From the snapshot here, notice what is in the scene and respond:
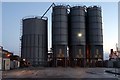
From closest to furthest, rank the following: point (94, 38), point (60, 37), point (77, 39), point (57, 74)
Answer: point (57, 74) < point (60, 37) < point (77, 39) < point (94, 38)

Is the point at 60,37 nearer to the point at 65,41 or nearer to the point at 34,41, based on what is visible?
the point at 65,41

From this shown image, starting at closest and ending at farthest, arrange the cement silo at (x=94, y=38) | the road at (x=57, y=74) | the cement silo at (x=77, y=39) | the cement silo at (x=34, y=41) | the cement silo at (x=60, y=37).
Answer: the road at (x=57, y=74) → the cement silo at (x=60, y=37) → the cement silo at (x=77, y=39) → the cement silo at (x=34, y=41) → the cement silo at (x=94, y=38)

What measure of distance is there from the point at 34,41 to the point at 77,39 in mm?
12531

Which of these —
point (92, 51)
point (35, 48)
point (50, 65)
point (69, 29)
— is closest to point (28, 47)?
point (35, 48)

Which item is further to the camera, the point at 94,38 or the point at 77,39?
the point at 94,38

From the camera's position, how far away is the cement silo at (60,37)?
238 ft

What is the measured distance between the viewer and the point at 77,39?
2872 inches

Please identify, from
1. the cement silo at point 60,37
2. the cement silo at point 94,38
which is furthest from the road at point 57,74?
the cement silo at point 94,38

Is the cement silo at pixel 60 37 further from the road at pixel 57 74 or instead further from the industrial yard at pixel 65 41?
the road at pixel 57 74

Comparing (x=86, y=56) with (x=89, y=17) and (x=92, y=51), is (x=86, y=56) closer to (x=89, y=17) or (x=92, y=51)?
(x=92, y=51)

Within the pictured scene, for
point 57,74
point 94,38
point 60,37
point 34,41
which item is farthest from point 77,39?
point 57,74

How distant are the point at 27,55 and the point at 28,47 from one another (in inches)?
92.4

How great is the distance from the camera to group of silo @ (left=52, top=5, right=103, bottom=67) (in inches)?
2874

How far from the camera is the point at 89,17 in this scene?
77.2 meters
